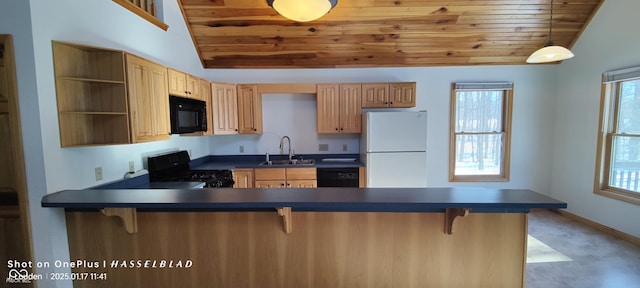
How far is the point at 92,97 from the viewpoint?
196 cm

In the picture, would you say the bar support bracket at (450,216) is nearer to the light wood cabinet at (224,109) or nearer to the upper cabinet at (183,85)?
the upper cabinet at (183,85)

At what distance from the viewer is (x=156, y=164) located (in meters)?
2.66

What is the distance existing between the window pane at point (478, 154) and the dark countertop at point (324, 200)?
2970 millimetres

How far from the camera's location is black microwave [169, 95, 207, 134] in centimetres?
262

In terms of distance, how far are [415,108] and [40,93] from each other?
4231mm

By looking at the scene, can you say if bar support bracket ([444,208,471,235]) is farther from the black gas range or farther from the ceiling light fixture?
the black gas range

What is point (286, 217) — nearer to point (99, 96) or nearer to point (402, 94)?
point (99, 96)

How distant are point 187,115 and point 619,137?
5.47 metres

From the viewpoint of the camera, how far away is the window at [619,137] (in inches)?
120

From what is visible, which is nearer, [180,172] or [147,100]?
[147,100]

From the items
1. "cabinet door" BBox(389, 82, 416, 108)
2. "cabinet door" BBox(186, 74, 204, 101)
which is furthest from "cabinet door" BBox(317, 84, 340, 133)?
"cabinet door" BBox(186, 74, 204, 101)

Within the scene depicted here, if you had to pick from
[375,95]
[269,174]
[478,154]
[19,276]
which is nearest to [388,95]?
[375,95]

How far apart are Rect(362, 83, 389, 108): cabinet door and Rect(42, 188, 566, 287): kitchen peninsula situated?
2.40 m

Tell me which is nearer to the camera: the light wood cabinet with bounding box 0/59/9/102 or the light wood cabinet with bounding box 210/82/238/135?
the light wood cabinet with bounding box 0/59/9/102
